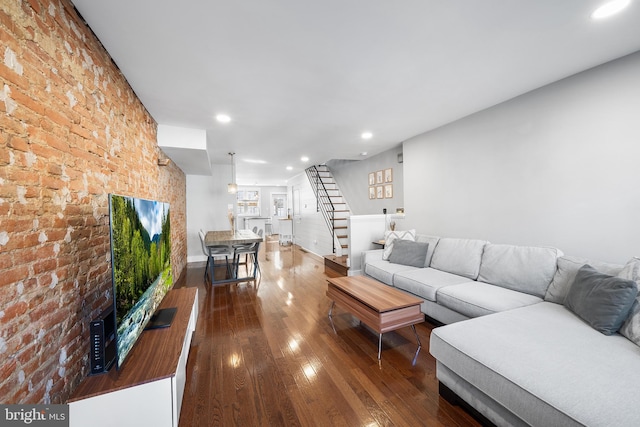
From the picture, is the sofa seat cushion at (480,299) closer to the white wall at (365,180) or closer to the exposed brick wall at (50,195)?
the white wall at (365,180)

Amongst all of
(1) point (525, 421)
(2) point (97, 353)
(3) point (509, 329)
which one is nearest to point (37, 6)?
(2) point (97, 353)

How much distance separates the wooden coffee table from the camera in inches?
83.7

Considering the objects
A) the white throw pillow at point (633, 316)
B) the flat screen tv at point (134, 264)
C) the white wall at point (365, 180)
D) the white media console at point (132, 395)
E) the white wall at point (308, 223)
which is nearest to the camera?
the white media console at point (132, 395)

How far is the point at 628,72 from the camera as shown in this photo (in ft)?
6.91

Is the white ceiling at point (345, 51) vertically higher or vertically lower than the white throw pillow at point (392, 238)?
higher

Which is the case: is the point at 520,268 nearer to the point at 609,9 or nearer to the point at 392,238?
the point at 392,238

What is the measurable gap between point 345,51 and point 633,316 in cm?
272

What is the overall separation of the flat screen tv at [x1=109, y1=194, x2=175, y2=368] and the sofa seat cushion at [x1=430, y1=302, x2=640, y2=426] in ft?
6.53

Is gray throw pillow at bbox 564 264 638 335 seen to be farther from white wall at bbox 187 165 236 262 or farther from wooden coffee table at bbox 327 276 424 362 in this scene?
white wall at bbox 187 165 236 262

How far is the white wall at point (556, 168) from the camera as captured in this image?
2.14 m

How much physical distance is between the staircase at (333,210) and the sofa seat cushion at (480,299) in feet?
7.92

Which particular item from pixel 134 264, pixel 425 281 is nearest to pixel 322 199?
pixel 425 281

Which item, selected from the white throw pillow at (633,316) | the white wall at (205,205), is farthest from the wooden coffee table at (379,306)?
the white wall at (205,205)

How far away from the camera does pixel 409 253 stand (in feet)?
11.5
